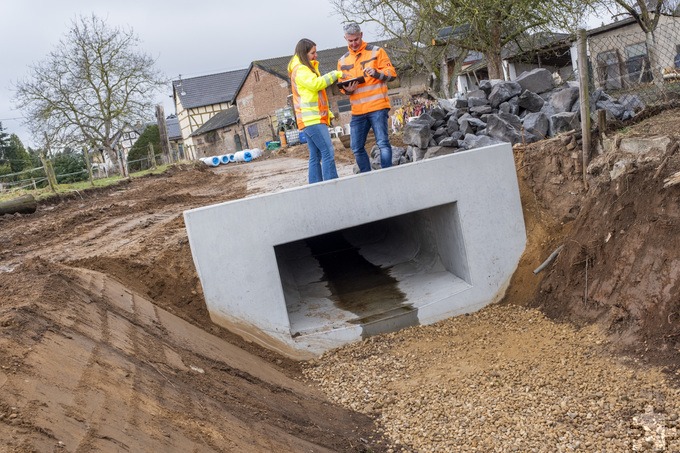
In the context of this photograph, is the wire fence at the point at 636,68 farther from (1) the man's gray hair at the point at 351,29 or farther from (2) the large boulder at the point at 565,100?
(1) the man's gray hair at the point at 351,29

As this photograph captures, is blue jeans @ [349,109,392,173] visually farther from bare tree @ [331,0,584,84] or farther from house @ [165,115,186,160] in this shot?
house @ [165,115,186,160]

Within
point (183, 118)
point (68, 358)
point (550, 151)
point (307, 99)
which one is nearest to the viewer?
point (68, 358)

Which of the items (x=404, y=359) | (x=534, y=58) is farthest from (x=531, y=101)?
(x=534, y=58)

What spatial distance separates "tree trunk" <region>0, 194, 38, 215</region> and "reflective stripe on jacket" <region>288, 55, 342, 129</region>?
378 inches

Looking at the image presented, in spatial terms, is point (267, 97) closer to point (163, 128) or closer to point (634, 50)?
point (163, 128)

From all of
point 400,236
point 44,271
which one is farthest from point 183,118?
point 44,271

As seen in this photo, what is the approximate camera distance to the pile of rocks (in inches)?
350

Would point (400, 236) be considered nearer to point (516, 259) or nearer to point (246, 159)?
point (516, 259)

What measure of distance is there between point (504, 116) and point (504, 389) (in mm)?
5119

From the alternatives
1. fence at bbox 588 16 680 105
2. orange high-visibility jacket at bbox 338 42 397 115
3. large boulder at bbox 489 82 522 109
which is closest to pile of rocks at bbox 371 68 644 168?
large boulder at bbox 489 82 522 109

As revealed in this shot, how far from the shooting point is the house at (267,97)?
43.2 m

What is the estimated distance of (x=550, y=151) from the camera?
322 inches

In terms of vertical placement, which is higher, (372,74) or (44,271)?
(372,74)

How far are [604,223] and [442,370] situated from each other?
2.16 metres
